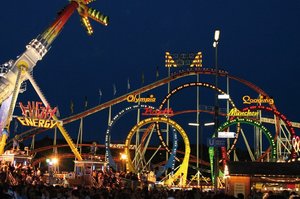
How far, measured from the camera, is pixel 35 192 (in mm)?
13703

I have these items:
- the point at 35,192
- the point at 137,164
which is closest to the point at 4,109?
the point at 137,164

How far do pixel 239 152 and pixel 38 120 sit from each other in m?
55.9

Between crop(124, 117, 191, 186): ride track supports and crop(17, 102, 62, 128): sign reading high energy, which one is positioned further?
crop(124, 117, 191, 186): ride track supports

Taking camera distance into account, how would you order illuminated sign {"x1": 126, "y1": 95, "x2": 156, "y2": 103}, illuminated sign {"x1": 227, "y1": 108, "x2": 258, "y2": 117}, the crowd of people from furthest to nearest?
illuminated sign {"x1": 126, "y1": 95, "x2": 156, "y2": 103} < illuminated sign {"x1": 227, "y1": 108, "x2": 258, "y2": 117} < the crowd of people

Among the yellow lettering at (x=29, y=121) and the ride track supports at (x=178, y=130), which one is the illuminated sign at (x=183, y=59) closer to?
the ride track supports at (x=178, y=130)

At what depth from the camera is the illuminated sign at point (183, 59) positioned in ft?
166

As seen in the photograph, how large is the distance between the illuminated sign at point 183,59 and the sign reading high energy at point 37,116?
16221 mm

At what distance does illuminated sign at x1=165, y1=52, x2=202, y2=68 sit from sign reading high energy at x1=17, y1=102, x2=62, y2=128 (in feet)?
53.2

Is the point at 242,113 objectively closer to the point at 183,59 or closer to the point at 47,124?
the point at 183,59

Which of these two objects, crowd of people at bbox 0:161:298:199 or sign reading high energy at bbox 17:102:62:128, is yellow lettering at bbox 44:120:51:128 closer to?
sign reading high energy at bbox 17:102:62:128

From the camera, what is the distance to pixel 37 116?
38.6m

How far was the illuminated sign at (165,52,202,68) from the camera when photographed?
5056cm

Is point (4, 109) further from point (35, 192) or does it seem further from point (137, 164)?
point (35, 192)

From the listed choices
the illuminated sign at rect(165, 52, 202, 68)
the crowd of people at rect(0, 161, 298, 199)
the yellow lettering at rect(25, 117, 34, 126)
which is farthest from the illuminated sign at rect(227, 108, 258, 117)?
the yellow lettering at rect(25, 117, 34, 126)
